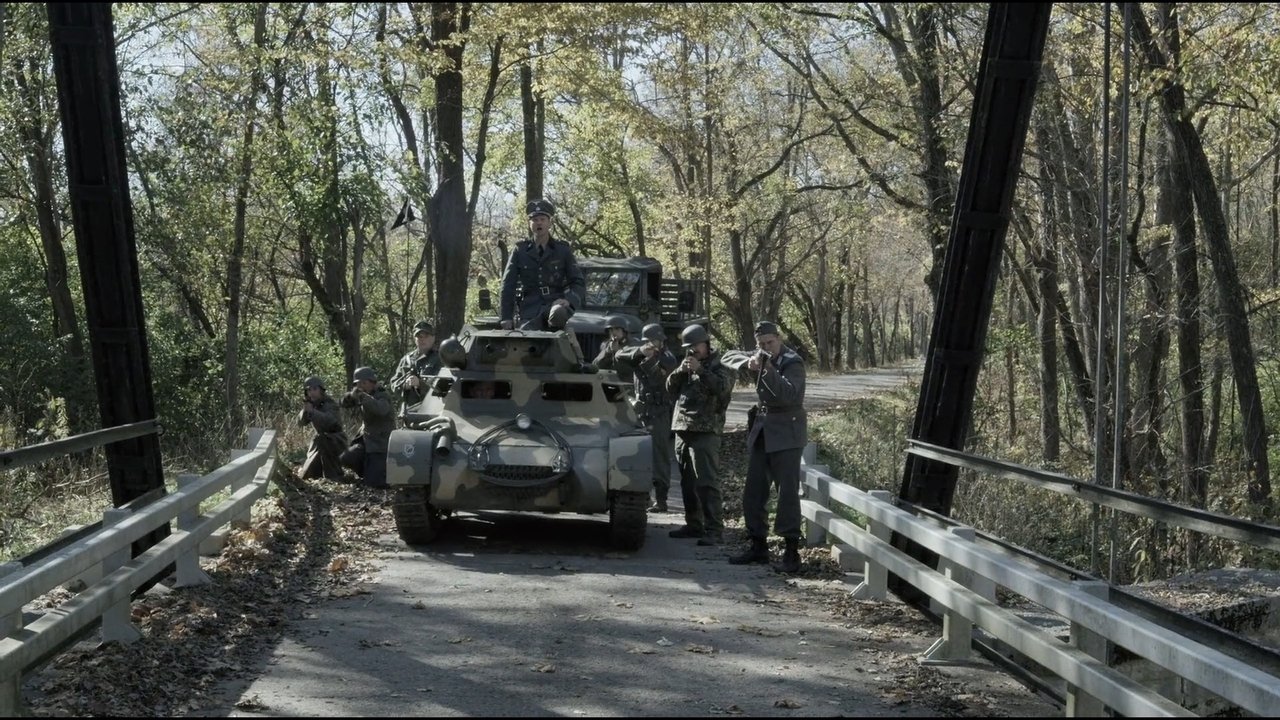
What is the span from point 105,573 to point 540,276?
7932 millimetres

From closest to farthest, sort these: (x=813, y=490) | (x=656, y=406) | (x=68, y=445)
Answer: (x=68, y=445) < (x=813, y=490) < (x=656, y=406)

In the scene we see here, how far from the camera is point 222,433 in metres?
21.7

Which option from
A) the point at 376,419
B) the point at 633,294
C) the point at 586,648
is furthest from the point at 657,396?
the point at 586,648

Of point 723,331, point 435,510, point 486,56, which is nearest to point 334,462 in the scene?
point 435,510

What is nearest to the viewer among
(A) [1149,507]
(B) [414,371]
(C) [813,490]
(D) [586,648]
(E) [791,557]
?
(A) [1149,507]

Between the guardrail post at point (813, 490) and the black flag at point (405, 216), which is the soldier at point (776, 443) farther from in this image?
the black flag at point (405, 216)

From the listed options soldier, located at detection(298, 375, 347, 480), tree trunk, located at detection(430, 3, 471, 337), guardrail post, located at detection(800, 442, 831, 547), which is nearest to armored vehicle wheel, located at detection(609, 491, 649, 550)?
guardrail post, located at detection(800, 442, 831, 547)

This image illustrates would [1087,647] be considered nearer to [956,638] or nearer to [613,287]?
[956,638]

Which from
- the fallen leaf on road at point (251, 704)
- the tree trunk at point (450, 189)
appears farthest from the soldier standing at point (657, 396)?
the fallen leaf on road at point (251, 704)

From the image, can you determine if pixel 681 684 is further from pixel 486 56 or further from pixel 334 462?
pixel 486 56

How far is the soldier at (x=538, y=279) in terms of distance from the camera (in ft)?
51.3

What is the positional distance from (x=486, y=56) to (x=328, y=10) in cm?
639

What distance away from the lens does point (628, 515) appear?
42.0 feet

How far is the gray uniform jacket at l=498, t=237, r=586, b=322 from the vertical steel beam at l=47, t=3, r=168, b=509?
6.39 metres
